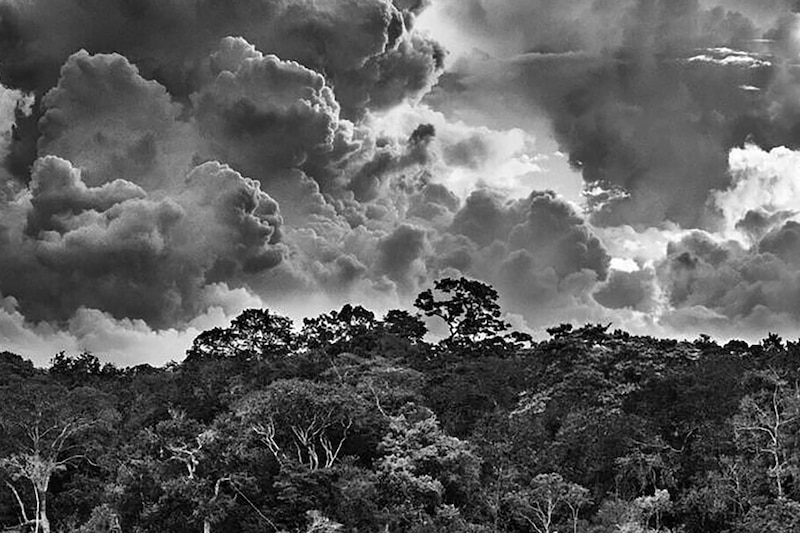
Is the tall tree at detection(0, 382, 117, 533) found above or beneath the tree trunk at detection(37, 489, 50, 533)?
above

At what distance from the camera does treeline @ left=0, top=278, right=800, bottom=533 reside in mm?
38281

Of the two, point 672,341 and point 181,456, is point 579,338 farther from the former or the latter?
point 181,456

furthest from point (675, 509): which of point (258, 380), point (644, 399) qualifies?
point (258, 380)

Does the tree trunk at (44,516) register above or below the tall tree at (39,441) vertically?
below

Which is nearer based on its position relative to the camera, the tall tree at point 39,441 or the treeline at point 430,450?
the treeline at point 430,450

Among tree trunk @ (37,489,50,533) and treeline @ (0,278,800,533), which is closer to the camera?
treeline @ (0,278,800,533)

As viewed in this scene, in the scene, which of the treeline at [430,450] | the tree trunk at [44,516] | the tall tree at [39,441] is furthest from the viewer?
Answer: the tall tree at [39,441]

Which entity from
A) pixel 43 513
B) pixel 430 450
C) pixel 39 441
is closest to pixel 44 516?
pixel 43 513

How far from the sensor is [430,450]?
137 feet

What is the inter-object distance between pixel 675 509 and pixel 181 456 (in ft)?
65.9

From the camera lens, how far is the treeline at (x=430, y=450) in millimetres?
38281

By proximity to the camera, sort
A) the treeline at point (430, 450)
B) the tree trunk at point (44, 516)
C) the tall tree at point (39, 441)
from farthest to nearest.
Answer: the tall tree at point (39, 441) → the tree trunk at point (44, 516) → the treeline at point (430, 450)

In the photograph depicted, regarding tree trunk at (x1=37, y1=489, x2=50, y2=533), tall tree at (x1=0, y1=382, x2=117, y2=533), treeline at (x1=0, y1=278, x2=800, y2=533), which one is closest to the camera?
treeline at (x1=0, y1=278, x2=800, y2=533)

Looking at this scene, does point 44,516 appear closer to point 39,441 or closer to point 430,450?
point 39,441
